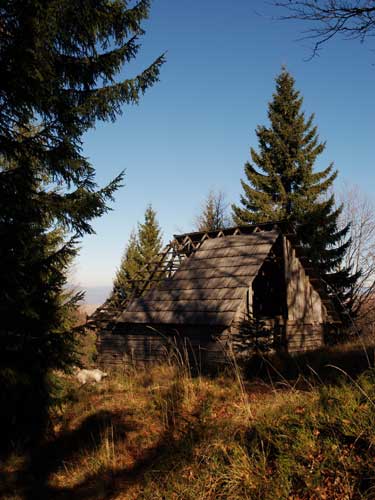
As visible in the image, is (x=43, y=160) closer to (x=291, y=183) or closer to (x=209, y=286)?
(x=209, y=286)

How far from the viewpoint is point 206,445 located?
4480 mm

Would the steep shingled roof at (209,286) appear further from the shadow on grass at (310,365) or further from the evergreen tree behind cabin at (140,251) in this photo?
the evergreen tree behind cabin at (140,251)

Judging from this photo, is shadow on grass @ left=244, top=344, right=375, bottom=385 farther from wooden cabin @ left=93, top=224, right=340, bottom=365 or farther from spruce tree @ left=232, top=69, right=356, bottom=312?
spruce tree @ left=232, top=69, right=356, bottom=312

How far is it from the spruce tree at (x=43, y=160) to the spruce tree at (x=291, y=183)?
19.0 metres

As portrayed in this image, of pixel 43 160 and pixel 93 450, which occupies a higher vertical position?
pixel 43 160

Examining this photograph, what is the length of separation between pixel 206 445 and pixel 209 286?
10654 mm

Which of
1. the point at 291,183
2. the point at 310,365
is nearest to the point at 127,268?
the point at 291,183

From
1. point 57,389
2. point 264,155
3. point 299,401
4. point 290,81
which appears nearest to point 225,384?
point 299,401

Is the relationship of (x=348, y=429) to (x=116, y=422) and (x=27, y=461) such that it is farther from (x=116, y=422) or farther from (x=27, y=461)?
(x=27, y=461)

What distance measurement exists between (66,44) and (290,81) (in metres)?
25.1

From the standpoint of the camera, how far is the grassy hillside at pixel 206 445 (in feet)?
11.7

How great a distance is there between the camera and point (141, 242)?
3372cm

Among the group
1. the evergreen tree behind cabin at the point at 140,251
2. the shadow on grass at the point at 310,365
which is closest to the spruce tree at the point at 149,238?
the evergreen tree behind cabin at the point at 140,251

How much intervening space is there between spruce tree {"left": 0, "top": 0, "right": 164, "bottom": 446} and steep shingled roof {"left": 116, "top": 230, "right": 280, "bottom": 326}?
25.1ft
